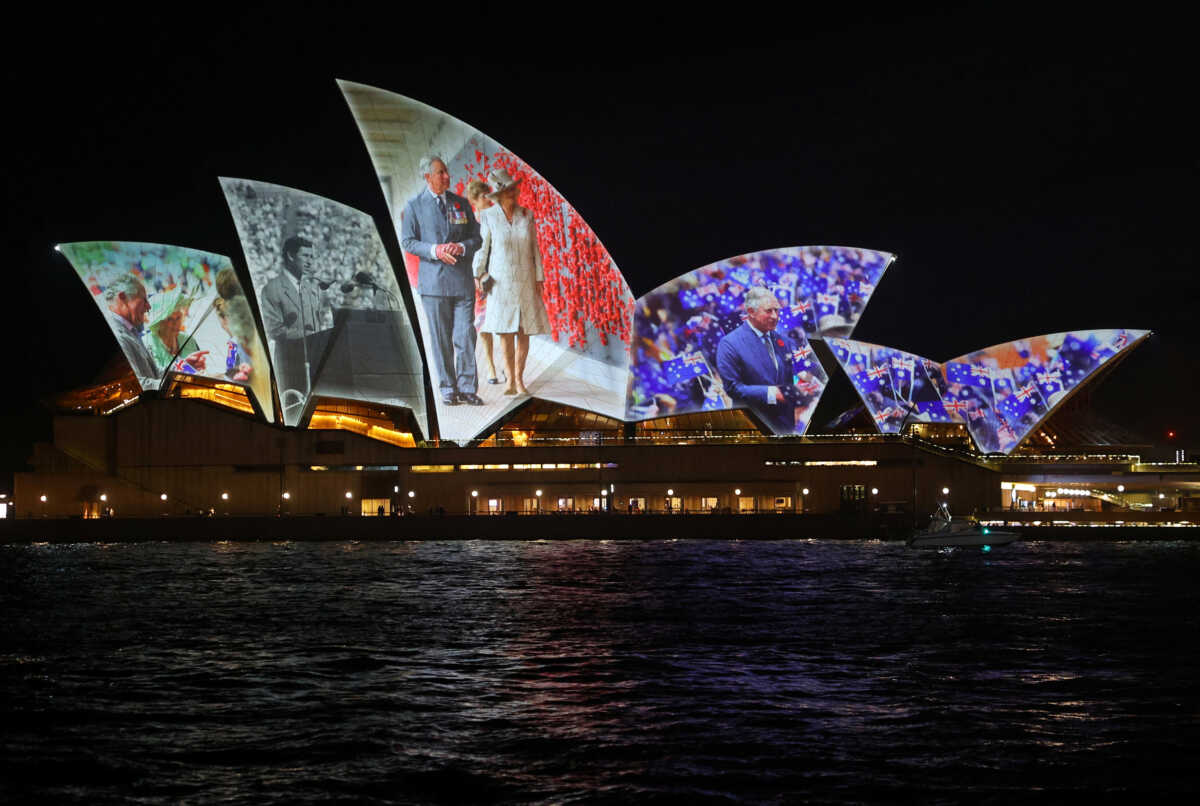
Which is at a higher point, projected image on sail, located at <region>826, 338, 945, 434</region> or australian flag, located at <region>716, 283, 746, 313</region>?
australian flag, located at <region>716, 283, 746, 313</region>

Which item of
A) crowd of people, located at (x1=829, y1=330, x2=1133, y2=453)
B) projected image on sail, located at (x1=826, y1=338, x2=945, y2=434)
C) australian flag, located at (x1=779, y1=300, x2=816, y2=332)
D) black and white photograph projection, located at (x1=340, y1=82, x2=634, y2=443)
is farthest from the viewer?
crowd of people, located at (x1=829, y1=330, x2=1133, y2=453)

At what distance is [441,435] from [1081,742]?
178ft

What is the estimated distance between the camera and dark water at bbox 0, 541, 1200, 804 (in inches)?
567

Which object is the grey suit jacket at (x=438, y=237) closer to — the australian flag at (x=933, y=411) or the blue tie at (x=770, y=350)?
the blue tie at (x=770, y=350)

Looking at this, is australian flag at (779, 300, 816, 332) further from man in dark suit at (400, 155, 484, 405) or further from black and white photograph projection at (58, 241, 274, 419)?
black and white photograph projection at (58, 241, 274, 419)

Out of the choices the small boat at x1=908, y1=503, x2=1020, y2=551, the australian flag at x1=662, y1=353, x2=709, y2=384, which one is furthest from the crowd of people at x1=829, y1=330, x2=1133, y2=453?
the small boat at x1=908, y1=503, x2=1020, y2=551

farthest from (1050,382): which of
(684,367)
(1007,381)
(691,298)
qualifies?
(691,298)

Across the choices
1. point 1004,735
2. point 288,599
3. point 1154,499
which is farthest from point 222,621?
point 1154,499

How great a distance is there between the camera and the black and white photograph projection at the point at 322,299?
212 ft

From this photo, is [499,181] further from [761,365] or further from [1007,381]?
[1007,381]

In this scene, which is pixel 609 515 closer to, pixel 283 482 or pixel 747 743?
pixel 283 482

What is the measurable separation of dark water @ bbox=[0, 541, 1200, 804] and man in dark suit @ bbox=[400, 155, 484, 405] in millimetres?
28855

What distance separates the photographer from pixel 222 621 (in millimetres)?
28484

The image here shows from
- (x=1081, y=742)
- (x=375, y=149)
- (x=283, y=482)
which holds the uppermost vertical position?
(x=375, y=149)
